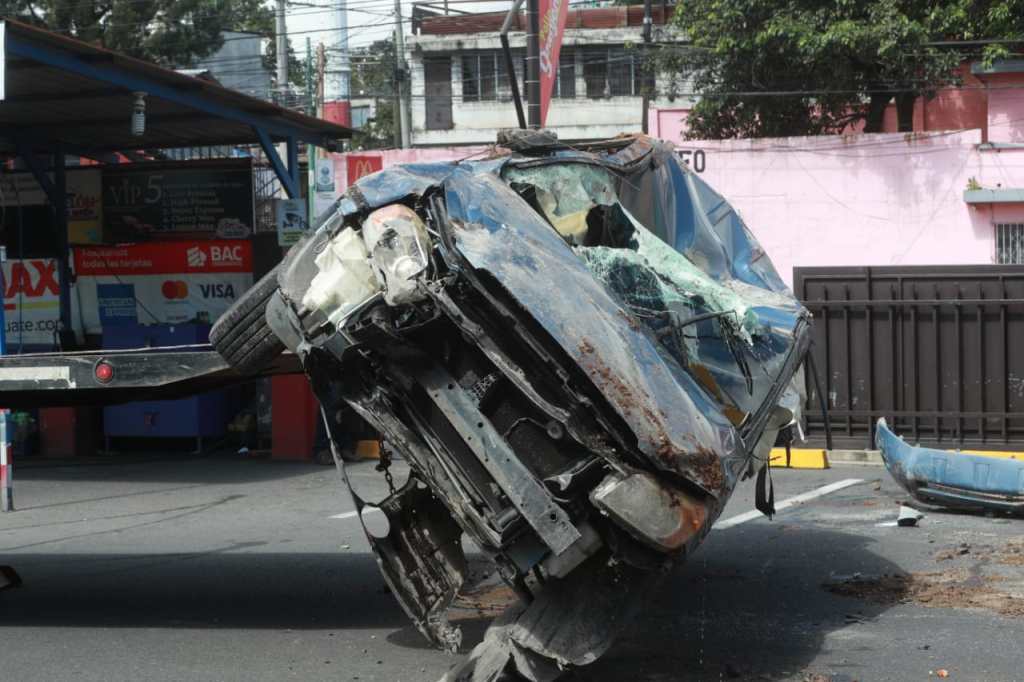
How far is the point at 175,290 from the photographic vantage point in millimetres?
18125

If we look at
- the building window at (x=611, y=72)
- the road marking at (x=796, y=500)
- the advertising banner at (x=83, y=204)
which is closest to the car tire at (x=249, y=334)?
the road marking at (x=796, y=500)

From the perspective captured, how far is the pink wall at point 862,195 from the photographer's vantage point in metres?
21.5

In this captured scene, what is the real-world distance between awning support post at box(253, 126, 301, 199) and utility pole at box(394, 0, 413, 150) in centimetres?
2561

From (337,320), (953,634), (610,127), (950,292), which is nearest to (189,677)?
(337,320)

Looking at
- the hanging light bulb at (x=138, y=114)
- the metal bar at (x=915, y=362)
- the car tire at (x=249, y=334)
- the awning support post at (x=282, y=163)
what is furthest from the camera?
the awning support post at (x=282, y=163)

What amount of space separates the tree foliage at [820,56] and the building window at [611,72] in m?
18.0

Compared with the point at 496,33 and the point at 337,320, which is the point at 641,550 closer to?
the point at 337,320

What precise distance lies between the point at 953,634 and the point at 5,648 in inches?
209

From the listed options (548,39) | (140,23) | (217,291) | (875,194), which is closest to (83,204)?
(217,291)

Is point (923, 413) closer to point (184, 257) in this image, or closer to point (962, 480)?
point (962, 480)

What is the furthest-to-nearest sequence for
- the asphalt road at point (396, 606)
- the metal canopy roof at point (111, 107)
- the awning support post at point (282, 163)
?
the awning support post at point (282, 163)
the metal canopy roof at point (111, 107)
the asphalt road at point (396, 606)

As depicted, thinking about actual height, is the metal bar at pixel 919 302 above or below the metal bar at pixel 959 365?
above

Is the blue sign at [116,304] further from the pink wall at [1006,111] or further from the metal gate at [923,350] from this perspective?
the pink wall at [1006,111]

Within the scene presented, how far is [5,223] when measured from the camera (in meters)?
18.9
